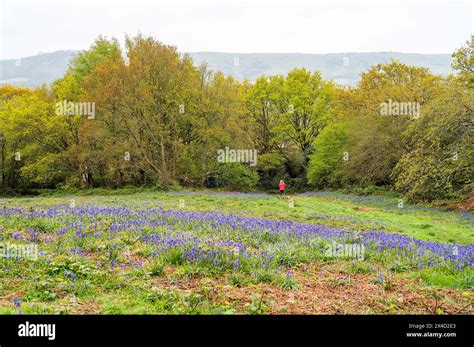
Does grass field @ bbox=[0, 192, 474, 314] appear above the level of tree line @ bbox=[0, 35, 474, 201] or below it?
below

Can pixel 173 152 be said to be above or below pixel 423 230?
above

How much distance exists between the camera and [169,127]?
132 ft

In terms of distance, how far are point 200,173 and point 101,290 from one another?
126 feet

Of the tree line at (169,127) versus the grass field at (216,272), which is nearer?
the grass field at (216,272)

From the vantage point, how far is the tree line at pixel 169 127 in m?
37.9

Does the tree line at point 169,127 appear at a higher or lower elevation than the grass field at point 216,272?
higher

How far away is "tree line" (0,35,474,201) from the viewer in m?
37.9

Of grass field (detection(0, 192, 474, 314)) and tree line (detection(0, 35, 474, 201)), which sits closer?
grass field (detection(0, 192, 474, 314))

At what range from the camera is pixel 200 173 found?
43.8 metres
